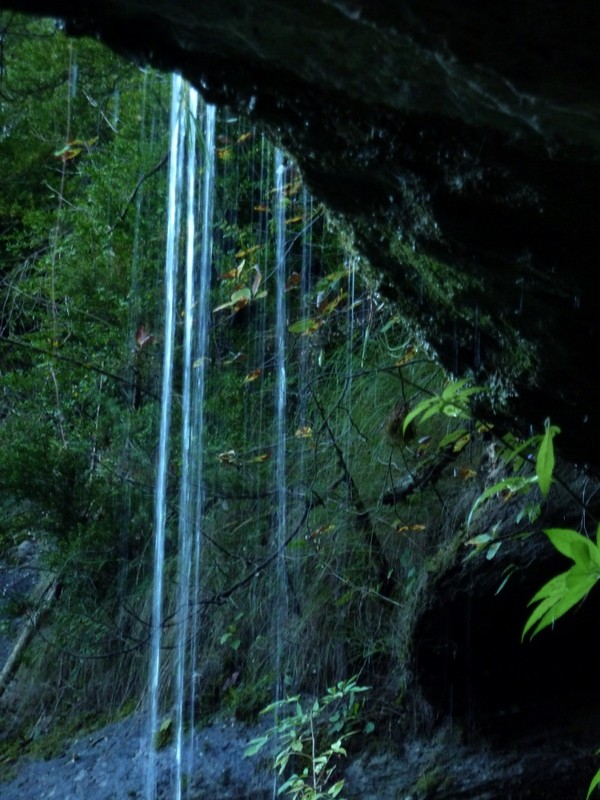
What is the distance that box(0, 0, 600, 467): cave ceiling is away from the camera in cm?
132

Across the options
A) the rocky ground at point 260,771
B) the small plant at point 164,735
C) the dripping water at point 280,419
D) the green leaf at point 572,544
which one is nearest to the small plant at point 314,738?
the rocky ground at point 260,771

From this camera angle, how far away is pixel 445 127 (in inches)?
67.1

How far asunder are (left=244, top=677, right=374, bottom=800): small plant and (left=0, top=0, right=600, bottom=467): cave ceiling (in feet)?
7.59

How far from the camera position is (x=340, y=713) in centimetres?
452

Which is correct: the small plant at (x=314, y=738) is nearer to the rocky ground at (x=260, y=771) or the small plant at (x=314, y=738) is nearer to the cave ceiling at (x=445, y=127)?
the rocky ground at (x=260, y=771)

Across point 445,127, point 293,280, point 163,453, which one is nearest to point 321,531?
point 163,453

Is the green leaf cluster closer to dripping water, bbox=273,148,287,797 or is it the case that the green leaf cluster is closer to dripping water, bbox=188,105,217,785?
dripping water, bbox=273,148,287,797

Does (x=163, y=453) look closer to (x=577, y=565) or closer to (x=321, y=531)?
(x=321, y=531)

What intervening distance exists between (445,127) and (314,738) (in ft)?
11.2

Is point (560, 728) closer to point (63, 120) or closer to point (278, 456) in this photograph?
point (278, 456)

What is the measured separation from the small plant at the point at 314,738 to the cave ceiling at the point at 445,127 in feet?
7.59

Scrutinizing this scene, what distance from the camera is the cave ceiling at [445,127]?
132 cm

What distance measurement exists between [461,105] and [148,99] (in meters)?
4.86

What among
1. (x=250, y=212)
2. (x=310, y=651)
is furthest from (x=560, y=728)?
(x=250, y=212)
